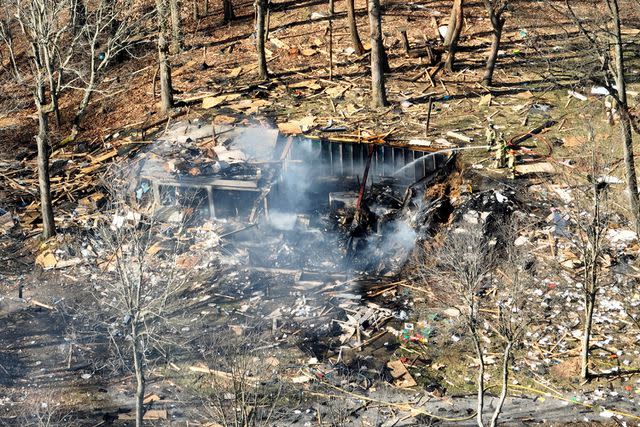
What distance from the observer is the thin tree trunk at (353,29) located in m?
30.8

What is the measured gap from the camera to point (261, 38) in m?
29.8

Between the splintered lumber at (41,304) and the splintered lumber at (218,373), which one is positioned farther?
the splintered lumber at (41,304)

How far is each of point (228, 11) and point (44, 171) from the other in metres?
15.1

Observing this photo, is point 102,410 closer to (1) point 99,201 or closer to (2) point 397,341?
(2) point 397,341

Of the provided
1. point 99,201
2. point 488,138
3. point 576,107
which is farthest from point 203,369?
point 576,107

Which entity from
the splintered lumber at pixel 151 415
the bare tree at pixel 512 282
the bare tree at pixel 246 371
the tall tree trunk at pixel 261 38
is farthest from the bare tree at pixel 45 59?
the bare tree at pixel 512 282

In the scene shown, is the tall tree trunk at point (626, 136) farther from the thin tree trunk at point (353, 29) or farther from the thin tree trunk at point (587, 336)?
the thin tree trunk at point (353, 29)

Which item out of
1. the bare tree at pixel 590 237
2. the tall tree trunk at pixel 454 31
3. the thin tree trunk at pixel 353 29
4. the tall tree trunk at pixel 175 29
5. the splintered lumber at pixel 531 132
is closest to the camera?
the bare tree at pixel 590 237

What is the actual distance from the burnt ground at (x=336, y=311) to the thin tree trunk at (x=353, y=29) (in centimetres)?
62

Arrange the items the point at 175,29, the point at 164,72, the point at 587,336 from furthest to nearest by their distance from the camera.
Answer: the point at 175,29
the point at 164,72
the point at 587,336

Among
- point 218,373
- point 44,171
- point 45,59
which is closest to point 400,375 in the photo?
point 218,373

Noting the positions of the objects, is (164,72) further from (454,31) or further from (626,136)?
(626,136)

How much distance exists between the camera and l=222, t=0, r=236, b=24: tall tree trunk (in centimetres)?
3522

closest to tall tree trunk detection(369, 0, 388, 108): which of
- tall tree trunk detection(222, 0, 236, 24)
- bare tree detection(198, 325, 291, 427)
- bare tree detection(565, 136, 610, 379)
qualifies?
bare tree detection(565, 136, 610, 379)
